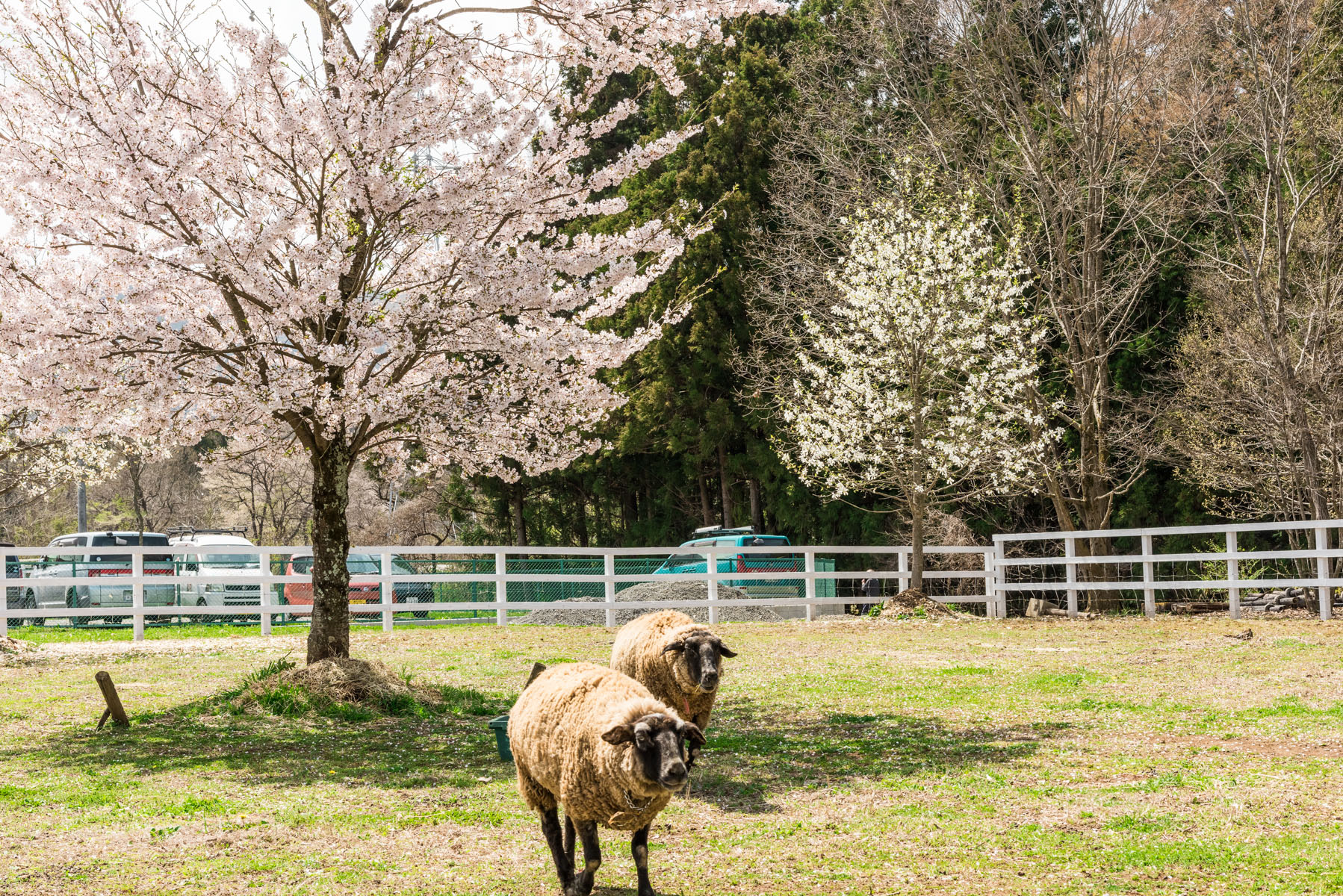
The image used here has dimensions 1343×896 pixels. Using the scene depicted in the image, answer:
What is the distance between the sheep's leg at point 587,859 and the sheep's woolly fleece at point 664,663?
199 centimetres

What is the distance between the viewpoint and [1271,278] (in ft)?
67.3

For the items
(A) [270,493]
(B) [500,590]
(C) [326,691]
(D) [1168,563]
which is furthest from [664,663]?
(A) [270,493]

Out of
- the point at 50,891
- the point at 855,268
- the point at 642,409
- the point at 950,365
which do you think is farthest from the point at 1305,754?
the point at 642,409

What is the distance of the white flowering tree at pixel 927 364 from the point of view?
2070cm

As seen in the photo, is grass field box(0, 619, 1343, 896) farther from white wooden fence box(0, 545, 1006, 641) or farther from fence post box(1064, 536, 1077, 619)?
fence post box(1064, 536, 1077, 619)

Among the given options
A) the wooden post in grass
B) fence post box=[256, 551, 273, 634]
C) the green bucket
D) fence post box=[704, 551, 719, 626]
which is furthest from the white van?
the green bucket

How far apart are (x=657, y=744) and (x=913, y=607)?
1597 cm

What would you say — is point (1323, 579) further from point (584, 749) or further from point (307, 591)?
point (307, 591)

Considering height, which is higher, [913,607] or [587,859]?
[587,859]

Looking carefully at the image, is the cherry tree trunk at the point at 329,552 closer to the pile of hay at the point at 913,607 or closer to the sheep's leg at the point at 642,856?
the sheep's leg at the point at 642,856

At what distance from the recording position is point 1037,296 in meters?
23.2

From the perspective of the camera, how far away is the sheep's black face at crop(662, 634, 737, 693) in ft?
22.4

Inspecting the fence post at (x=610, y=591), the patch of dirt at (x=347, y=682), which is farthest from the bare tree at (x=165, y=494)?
the patch of dirt at (x=347, y=682)

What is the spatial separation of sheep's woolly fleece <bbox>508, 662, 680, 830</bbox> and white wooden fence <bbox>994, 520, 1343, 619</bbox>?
14496 millimetres
